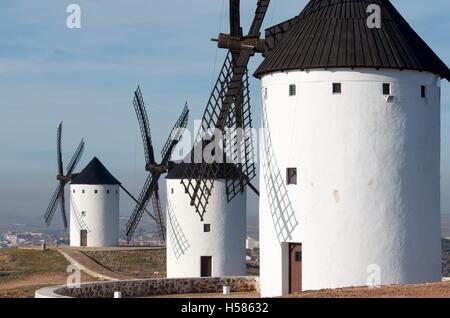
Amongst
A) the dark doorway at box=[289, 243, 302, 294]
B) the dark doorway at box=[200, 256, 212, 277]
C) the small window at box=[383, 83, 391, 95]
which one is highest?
the small window at box=[383, 83, 391, 95]

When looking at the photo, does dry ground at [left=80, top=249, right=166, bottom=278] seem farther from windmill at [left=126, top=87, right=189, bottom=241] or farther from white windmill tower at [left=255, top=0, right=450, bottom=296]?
white windmill tower at [left=255, top=0, right=450, bottom=296]

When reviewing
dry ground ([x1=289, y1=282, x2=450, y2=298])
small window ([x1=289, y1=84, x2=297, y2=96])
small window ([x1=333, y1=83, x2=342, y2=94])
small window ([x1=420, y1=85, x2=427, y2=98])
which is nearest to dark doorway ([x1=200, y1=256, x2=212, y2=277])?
small window ([x1=289, y1=84, x2=297, y2=96])

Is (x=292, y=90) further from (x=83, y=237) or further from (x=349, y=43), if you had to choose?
(x=83, y=237)

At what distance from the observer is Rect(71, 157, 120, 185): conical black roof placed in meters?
67.4

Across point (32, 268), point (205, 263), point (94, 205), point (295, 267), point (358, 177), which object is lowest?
point (32, 268)

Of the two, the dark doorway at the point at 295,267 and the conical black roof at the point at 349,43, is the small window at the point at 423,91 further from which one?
the dark doorway at the point at 295,267

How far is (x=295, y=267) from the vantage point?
92.2 feet

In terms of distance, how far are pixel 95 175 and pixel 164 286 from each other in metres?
34.7

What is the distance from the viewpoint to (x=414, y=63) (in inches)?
1074

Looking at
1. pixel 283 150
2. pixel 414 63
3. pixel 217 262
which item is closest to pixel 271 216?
pixel 283 150

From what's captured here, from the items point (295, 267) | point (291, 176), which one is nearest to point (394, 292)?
point (295, 267)

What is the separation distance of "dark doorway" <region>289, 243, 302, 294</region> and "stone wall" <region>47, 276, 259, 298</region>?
6.40 meters
